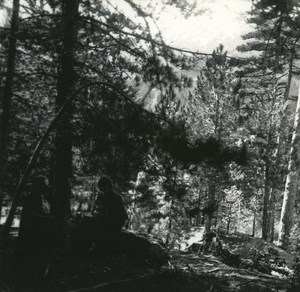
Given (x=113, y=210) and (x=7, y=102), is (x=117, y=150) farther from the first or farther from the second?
(x=7, y=102)

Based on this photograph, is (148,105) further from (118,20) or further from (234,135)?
(234,135)

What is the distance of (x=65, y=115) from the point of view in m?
6.86

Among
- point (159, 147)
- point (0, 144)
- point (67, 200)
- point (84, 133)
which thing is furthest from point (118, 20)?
point (0, 144)

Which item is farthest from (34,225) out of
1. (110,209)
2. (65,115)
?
(65,115)

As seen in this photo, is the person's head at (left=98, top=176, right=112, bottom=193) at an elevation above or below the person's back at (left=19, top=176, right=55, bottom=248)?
above

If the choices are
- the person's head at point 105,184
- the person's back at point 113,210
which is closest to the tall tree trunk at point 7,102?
the person's head at point 105,184

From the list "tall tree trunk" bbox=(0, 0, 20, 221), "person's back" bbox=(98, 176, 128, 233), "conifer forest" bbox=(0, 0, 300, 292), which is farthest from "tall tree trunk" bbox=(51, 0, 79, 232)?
"tall tree trunk" bbox=(0, 0, 20, 221)

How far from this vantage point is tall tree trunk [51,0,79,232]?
6.91 metres

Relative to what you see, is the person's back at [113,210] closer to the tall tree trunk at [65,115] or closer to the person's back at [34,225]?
the tall tree trunk at [65,115]

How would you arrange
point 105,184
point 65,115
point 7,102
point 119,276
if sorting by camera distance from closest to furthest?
point 119,276
point 65,115
point 105,184
point 7,102

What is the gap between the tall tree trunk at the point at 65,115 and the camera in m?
6.91

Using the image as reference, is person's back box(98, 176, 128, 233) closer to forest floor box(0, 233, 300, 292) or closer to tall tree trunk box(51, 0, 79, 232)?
Answer: forest floor box(0, 233, 300, 292)

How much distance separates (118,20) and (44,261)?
4.77m

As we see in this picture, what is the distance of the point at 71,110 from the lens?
6922 mm
